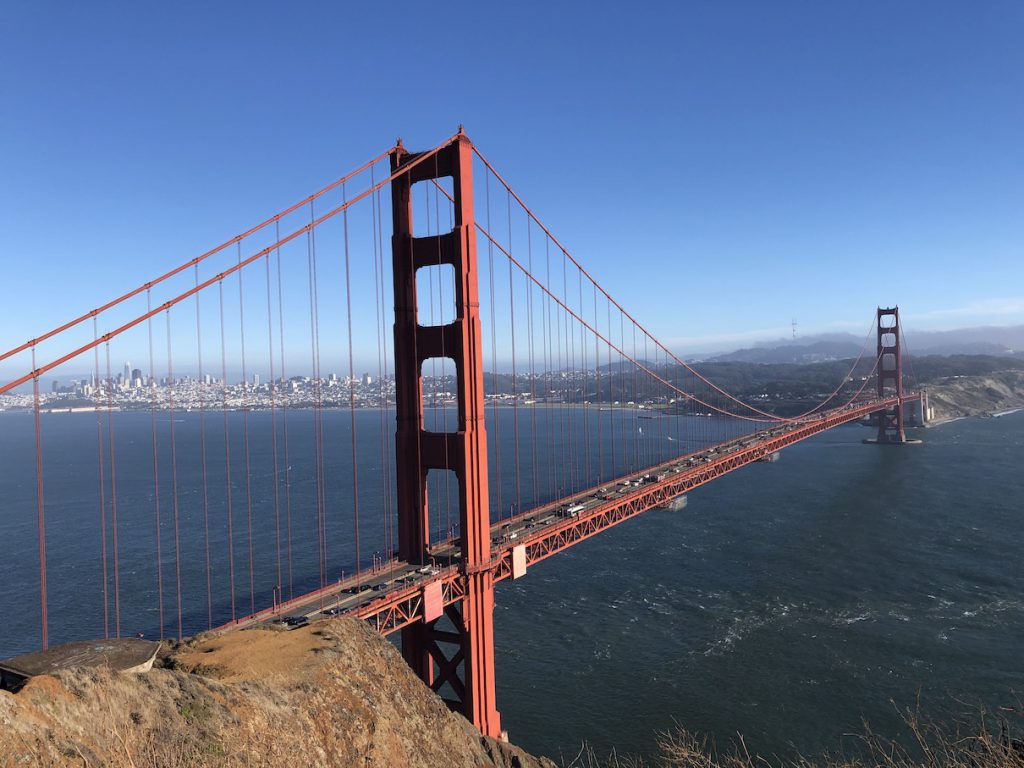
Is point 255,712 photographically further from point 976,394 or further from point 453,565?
point 976,394

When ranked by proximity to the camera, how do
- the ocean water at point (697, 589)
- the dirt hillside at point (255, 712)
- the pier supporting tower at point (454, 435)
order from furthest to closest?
the ocean water at point (697, 589)
the pier supporting tower at point (454, 435)
the dirt hillside at point (255, 712)

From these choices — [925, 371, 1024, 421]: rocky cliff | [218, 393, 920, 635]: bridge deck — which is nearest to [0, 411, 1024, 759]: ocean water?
[218, 393, 920, 635]: bridge deck

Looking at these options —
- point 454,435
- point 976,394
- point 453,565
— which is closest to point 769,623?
point 453,565

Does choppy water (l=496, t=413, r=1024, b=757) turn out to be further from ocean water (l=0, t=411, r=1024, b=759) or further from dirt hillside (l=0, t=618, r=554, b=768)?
dirt hillside (l=0, t=618, r=554, b=768)

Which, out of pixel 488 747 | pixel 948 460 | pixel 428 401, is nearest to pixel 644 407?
pixel 428 401

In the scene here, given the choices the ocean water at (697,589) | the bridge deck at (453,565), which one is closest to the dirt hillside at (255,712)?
the bridge deck at (453,565)

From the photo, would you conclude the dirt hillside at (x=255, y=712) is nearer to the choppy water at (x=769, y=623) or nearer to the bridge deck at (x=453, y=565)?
the bridge deck at (x=453, y=565)
